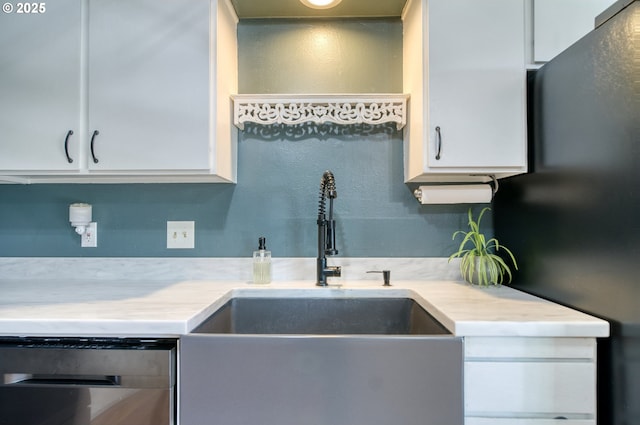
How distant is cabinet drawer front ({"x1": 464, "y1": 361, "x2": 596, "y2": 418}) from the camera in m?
0.90

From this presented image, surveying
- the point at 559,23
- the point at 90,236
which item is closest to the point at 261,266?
the point at 90,236

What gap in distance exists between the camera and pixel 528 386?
2.96ft

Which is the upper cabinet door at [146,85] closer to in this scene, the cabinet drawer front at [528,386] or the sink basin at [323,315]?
the sink basin at [323,315]

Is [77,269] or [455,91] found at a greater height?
[455,91]

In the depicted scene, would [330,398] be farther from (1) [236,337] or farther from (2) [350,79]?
(2) [350,79]

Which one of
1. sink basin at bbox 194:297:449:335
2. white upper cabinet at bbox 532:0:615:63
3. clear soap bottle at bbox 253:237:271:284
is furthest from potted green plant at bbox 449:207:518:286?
clear soap bottle at bbox 253:237:271:284

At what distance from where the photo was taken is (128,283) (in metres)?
1.45

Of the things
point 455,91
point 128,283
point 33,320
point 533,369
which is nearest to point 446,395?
point 533,369

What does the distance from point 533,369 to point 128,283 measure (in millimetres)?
1425

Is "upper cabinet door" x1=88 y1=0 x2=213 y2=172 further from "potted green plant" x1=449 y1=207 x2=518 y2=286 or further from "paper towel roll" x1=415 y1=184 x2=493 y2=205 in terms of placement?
"potted green plant" x1=449 y1=207 x2=518 y2=286

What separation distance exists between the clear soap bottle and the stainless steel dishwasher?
0.57 m

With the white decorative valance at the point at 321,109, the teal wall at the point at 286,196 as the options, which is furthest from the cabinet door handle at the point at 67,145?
the white decorative valance at the point at 321,109

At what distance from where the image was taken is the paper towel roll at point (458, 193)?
1.40 m

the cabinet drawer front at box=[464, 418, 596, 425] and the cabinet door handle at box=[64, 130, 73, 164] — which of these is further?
the cabinet door handle at box=[64, 130, 73, 164]
